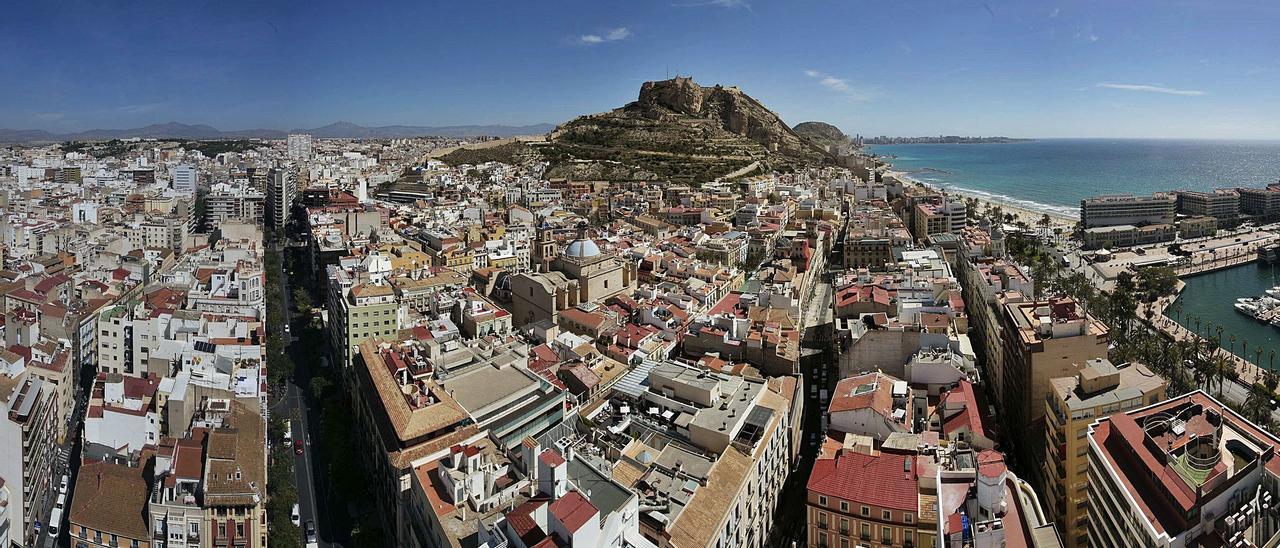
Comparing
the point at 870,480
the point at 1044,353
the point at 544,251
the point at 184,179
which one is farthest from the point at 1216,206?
the point at 184,179

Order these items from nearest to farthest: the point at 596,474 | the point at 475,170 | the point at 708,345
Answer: the point at 596,474 → the point at 708,345 → the point at 475,170

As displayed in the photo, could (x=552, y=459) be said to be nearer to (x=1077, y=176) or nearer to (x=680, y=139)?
(x=680, y=139)

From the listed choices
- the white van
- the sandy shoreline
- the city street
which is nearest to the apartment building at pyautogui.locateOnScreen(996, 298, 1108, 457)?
the city street

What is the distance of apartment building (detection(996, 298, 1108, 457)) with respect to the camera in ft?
36.1

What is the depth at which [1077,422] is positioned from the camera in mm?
8680

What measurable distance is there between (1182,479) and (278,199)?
3320 cm

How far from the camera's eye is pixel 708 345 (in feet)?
43.4

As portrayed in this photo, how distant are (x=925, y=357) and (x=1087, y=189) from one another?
167ft

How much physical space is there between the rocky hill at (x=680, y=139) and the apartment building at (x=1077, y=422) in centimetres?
3064

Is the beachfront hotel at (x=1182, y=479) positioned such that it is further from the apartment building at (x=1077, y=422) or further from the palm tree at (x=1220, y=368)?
the palm tree at (x=1220, y=368)

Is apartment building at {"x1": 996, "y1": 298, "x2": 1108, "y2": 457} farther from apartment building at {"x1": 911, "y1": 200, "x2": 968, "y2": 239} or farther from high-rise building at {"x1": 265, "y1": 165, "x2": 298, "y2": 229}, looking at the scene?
high-rise building at {"x1": 265, "y1": 165, "x2": 298, "y2": 229}

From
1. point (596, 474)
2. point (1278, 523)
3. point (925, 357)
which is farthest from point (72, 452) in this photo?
point (1278, 523)

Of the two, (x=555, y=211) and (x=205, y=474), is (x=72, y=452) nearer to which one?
(x=205, y=474)

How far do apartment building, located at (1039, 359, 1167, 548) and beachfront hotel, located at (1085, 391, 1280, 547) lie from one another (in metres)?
0.88
